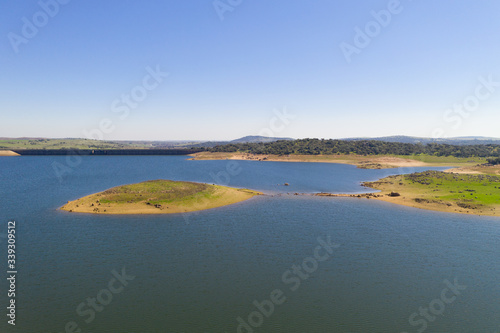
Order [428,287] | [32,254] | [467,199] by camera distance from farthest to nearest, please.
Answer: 1. [467,199]
2. [32,254]
3. [428,287]

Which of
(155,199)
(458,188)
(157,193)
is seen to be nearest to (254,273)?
(155,199)

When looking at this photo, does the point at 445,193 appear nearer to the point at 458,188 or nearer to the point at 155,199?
the point at 458,188

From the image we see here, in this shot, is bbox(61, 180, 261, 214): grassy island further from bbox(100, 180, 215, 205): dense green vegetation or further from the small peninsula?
the small peninsula

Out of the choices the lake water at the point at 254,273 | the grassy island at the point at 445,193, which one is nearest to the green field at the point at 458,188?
the grassy island at the point at 445,193

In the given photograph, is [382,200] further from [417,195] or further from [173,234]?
[173,234]

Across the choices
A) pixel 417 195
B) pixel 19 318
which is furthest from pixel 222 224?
pixel 417 195
